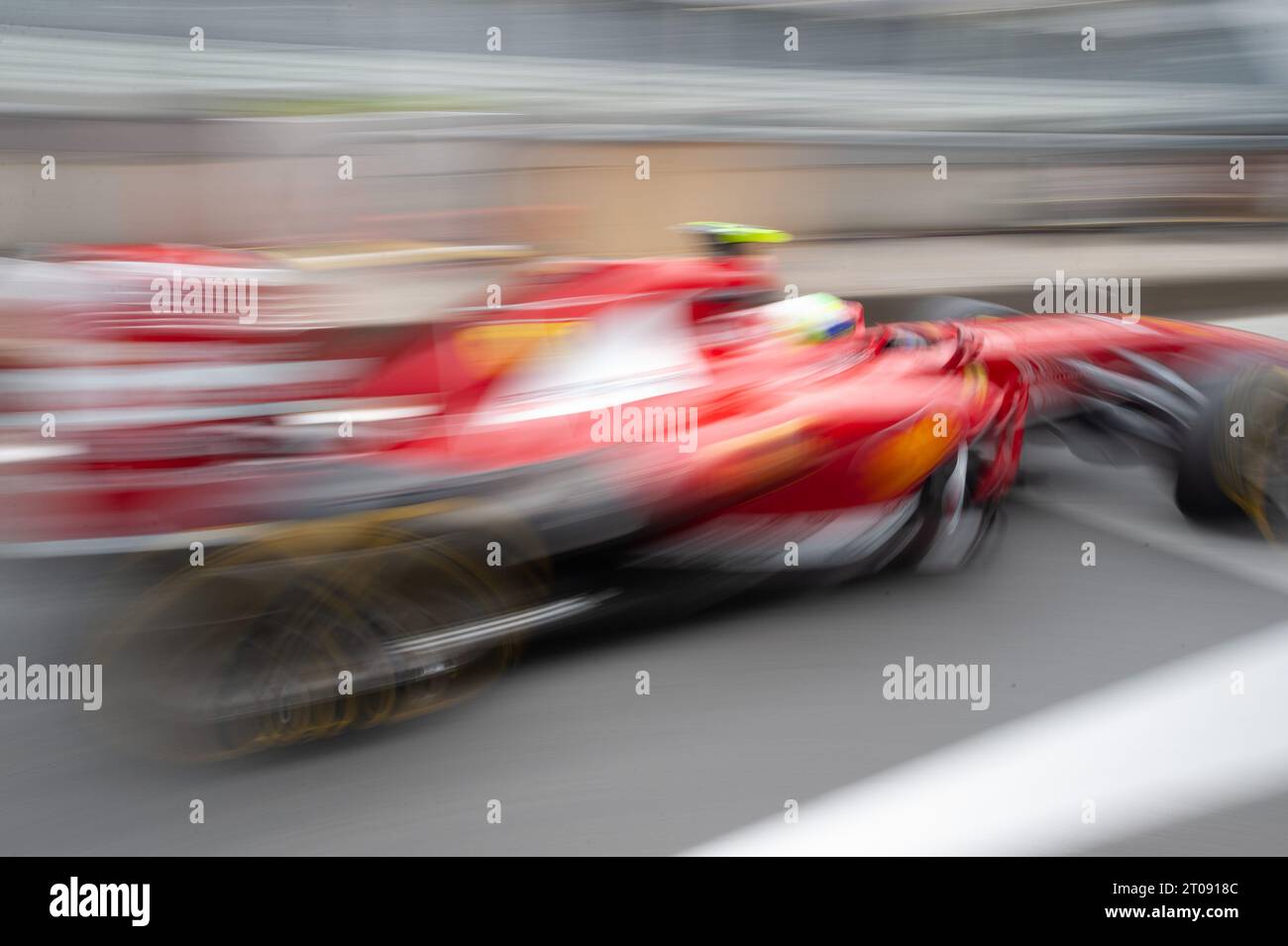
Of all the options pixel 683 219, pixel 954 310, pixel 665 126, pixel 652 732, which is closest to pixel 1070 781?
pixel 652 732

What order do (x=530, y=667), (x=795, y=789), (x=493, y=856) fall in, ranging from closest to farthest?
(x=493, y=856) < (x=795, y=789) < (x=530, y=667)

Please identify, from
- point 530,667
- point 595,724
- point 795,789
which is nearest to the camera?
point 795,789

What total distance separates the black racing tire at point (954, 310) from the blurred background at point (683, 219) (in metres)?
0.62

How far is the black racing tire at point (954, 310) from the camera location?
3.89m

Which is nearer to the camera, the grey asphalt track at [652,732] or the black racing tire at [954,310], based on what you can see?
the grey asphalt track at [652,732]

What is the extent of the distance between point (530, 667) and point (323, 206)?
120 inches

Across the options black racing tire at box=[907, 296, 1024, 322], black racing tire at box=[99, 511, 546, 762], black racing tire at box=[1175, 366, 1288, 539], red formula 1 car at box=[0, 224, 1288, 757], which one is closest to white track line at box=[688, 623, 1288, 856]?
red formula 1 car at box=[0, 224, 1288, 757]

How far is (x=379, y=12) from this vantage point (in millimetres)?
4961

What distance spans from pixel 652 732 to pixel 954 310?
7.46 feet

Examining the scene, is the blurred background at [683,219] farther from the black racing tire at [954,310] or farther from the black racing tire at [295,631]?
the black racing tire at [954,310]

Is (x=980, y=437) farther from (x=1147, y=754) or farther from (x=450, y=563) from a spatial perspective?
(x=450, y=563)

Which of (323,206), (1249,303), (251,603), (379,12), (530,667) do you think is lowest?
(530,667)

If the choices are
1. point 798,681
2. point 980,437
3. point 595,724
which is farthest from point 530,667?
point 980,437

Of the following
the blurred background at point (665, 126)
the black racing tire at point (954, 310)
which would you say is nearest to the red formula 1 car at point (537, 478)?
the black racing tire at point (954, 310)
